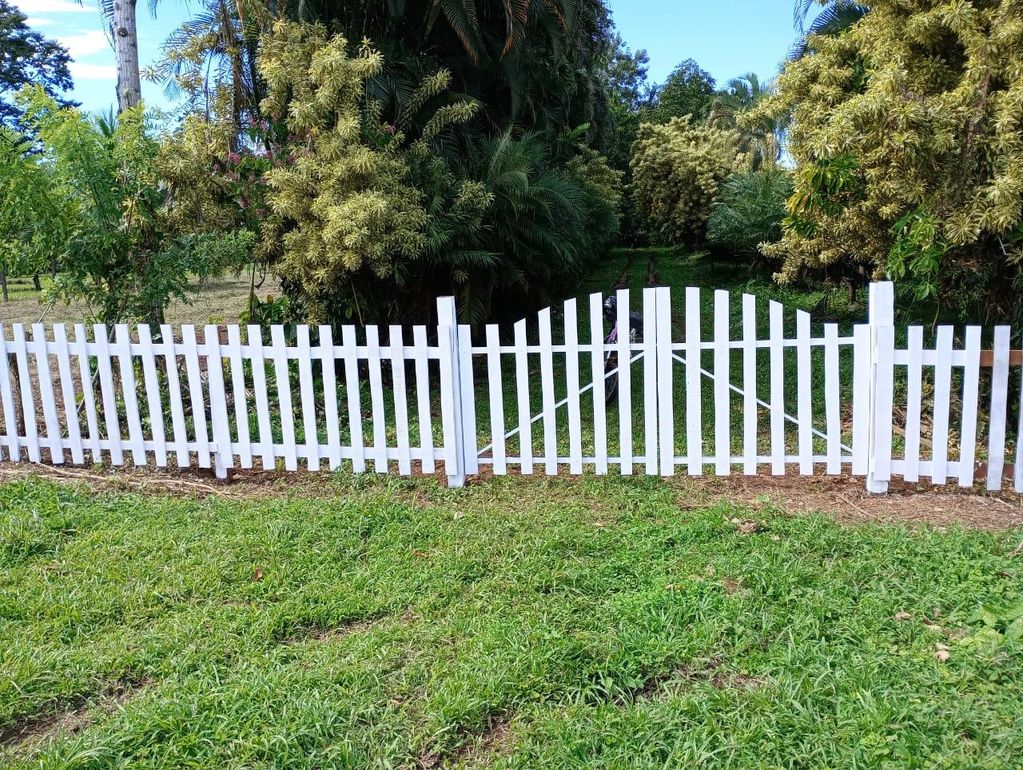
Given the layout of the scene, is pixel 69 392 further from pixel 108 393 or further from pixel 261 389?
pixel 261 389

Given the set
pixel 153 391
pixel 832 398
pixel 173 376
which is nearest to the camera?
pixel 832 398

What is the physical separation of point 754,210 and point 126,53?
1145cm

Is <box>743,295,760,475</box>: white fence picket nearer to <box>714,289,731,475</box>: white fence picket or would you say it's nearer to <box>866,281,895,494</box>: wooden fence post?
<box>714,289,731,475</box>: white fence picket

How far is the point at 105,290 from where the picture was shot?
6.91 m

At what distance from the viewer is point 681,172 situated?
87.1 ft

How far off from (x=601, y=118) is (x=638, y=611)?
19.7m

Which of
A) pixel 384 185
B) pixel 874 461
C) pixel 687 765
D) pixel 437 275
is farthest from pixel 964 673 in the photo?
pixel 437 275

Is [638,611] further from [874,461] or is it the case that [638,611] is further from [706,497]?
[874,461]

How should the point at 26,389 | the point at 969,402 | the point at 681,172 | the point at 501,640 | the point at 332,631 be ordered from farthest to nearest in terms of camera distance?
the point at 681,172 → the point at 26,389 → the point at 969,402 → the point at 332,631 → the point at 501,640

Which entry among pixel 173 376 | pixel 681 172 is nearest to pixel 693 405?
pixel 173 376

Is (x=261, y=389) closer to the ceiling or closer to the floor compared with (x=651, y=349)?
closer to the floor

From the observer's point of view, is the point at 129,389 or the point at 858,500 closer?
the point at 858,500

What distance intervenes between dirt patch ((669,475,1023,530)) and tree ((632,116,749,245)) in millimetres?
20896

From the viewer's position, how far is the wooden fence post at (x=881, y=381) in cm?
494
